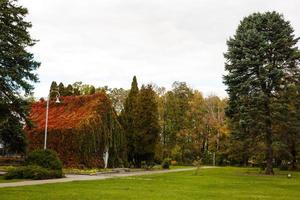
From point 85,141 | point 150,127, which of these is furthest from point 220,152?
point 85,141

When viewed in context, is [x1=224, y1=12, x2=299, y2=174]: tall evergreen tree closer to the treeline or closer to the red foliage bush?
the red foliage bush

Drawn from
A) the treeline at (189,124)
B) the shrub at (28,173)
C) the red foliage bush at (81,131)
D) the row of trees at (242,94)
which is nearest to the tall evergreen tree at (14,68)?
the row of trees at (242,94)

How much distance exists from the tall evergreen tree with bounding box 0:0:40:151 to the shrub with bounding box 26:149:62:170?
1503mm

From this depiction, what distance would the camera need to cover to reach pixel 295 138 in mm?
39281

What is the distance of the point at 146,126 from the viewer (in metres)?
47.9

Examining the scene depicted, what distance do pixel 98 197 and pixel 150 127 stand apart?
1266 inches

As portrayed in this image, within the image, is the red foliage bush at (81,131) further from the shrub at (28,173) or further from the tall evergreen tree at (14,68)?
the shrub at (28,173)

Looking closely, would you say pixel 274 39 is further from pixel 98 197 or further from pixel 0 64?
pixel 98 197

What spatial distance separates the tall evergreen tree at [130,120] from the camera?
48.3 m

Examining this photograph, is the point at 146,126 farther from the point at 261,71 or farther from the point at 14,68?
the point at 14,68

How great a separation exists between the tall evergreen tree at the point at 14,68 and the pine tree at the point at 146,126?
20617 millimetres

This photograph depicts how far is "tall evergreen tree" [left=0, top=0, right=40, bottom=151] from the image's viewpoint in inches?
1059

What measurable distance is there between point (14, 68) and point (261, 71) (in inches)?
821

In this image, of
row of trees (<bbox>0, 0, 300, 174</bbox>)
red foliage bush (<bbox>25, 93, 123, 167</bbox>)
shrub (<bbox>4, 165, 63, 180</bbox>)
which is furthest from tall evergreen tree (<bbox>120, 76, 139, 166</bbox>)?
shrub (<bbox>4, 165, 63, 180</bbox>)
